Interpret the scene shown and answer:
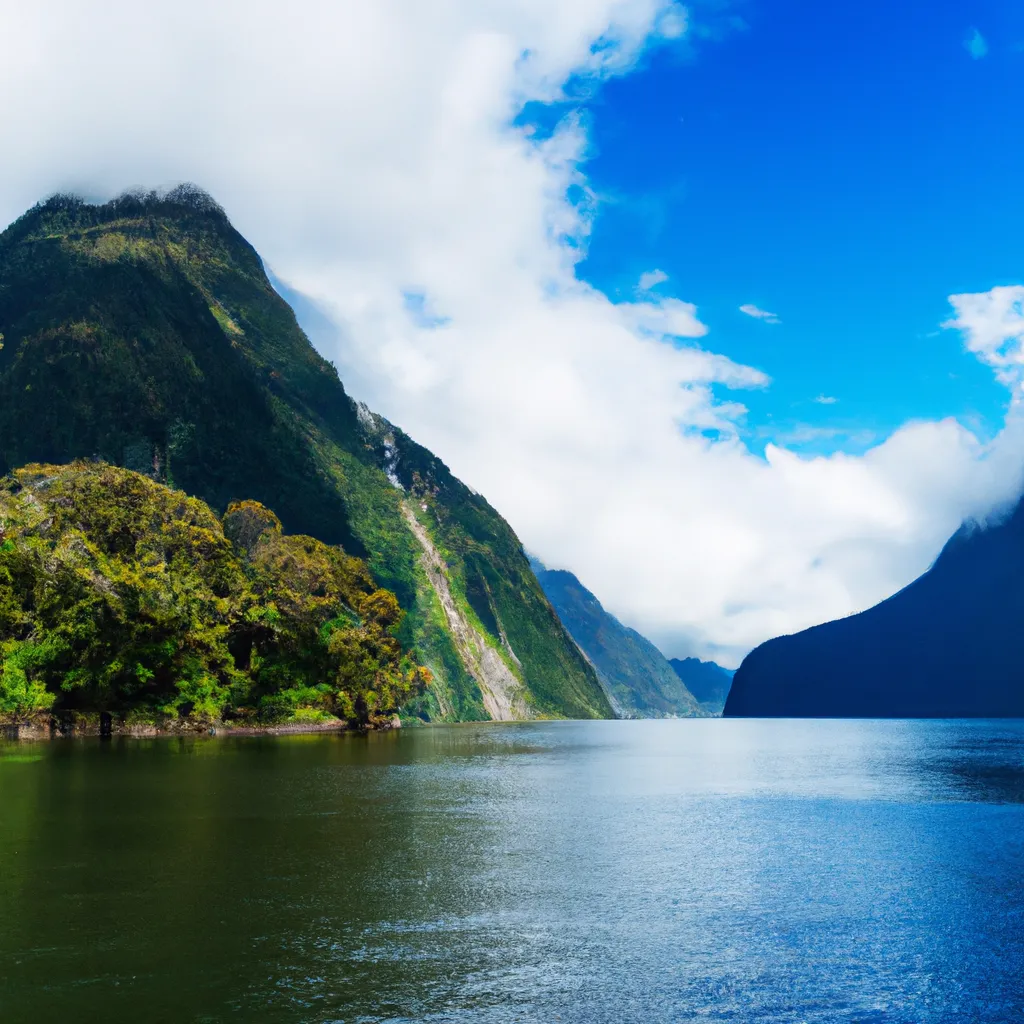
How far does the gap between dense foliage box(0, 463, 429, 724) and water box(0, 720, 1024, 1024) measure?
42.3m

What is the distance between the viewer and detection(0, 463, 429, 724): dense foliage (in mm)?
75312

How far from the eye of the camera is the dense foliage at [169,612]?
75.3 metres

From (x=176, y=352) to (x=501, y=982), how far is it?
7800 inches

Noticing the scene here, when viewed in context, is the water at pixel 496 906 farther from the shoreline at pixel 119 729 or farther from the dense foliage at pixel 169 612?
the dense foliage at pixel 169 612

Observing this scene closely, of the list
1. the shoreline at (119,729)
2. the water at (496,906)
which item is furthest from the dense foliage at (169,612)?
the water at (496,906)

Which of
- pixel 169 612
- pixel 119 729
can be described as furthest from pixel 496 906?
pixel 119 729

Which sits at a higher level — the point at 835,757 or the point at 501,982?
the point at 501,982

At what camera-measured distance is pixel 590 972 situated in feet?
46.7

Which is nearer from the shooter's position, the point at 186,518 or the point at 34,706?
the point at 34,706

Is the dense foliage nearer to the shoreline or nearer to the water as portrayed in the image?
the shoreline

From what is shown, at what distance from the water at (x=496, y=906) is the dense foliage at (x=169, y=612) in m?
42.3

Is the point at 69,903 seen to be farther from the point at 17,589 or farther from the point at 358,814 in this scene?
the point at 17,589

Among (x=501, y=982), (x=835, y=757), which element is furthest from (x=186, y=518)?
(x=501, y=982)

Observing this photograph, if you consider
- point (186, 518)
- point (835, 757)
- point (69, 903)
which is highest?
point (186, 518)
